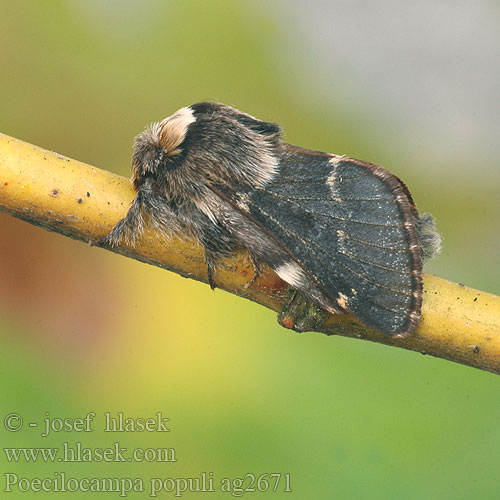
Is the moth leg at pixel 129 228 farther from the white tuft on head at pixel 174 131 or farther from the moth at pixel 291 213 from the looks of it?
the white tuft on head at pixel 174 131

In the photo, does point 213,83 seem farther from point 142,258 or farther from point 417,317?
point 417,317

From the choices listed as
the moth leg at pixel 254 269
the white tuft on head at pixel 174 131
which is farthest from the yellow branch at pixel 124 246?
the white tuft on head at pixel 174 131

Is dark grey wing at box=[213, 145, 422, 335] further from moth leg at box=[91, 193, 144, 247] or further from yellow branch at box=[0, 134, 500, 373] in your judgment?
moth leg at box=[91, 193, 144, 247]

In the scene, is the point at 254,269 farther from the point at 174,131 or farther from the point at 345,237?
the point at 174,131

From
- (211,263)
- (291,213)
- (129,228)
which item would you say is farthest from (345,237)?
(129,228)

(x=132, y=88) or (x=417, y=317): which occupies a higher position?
(x=132, y=88)

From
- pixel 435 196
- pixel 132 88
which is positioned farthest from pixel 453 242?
pixel 132 88

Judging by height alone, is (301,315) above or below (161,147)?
below
